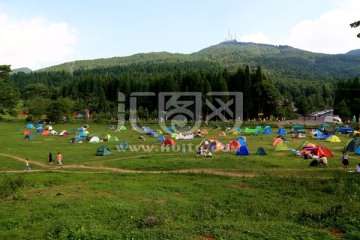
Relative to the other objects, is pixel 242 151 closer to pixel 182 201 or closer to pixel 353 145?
pixel 353 145

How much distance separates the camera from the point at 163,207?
1345cm

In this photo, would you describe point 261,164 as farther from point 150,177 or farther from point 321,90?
point 321,90

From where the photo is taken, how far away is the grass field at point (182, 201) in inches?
393

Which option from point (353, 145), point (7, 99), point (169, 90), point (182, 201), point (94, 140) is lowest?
point (182, 201)

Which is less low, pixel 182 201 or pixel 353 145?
pixel 353 145

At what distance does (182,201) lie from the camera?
1450 centimetres

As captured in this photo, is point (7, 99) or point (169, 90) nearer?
point (7, 99)

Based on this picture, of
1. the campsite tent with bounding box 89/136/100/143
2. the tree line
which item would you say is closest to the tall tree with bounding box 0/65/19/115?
the campsite tent with bounding box 89/136/100/143

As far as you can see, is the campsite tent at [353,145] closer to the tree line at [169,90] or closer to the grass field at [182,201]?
the grass field at [182,201]

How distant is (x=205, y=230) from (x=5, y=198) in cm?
947

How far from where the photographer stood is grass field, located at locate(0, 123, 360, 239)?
32.8 feet

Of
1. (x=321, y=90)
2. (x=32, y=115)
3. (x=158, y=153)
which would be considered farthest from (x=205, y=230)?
(x=321, y=90)

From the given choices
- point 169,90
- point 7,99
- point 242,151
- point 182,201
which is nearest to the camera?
point 182,201

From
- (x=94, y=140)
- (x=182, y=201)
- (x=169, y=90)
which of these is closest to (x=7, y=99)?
(x=94, y=140)
